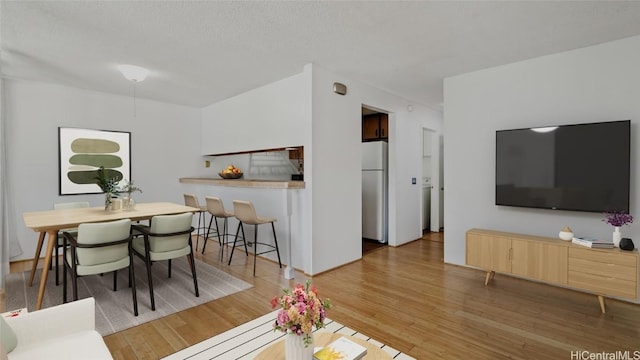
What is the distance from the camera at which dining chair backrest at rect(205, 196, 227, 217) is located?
4066mm

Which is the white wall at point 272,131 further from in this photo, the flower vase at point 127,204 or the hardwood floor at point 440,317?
the flower vase at point 127,204

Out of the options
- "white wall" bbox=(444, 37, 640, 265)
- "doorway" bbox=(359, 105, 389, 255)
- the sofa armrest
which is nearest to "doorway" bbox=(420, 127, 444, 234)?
"doorway" bbox=(359, 105, 389, 255)

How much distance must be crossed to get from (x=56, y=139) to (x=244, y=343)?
4.31 m

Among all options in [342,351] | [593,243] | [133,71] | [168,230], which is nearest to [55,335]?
[168,230]

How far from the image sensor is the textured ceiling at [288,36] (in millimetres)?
2307

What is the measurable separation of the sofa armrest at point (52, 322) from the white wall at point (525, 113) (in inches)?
152

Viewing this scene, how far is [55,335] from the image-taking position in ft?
5.18

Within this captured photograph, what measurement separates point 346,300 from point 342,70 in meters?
2.69

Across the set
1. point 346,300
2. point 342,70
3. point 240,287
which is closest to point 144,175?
point 240,287

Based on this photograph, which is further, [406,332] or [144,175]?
[144,175]

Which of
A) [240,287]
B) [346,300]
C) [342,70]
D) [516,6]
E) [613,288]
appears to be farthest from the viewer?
[342,70]

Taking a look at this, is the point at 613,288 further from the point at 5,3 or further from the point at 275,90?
the point at 5,3

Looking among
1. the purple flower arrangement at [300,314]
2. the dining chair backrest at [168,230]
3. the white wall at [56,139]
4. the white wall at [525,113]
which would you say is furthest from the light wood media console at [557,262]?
the white wall at [56,139]

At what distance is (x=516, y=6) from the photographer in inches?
90.5
